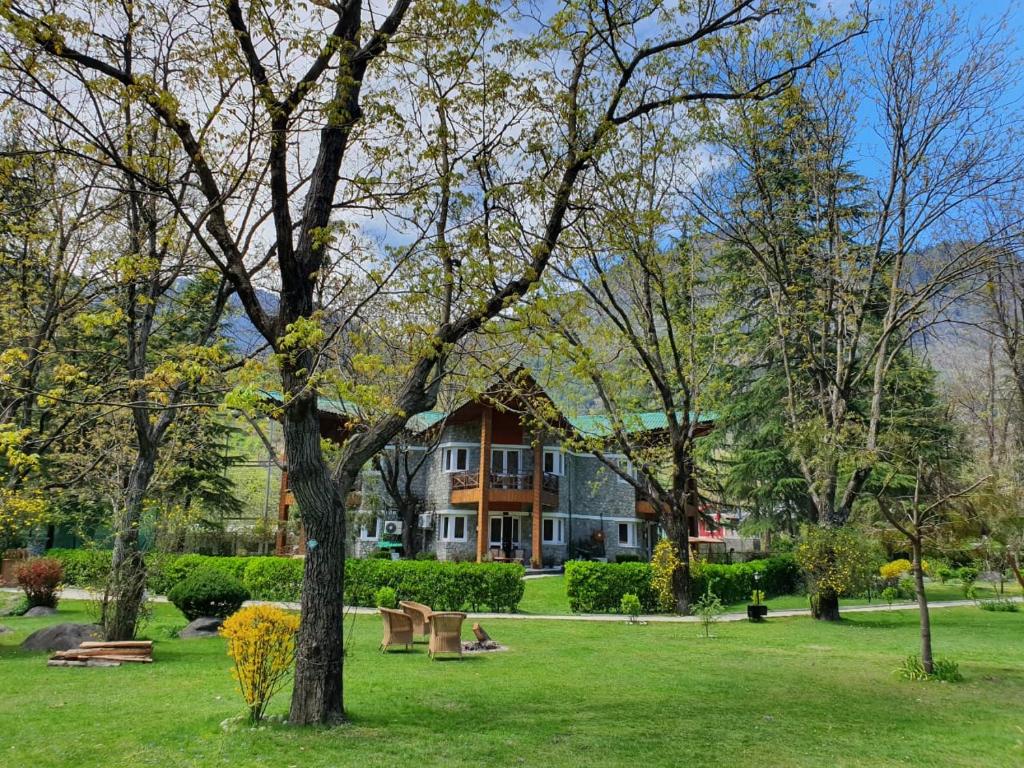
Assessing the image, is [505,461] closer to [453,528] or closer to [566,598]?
[453,528]

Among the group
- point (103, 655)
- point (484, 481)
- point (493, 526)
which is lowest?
point (103, 655)

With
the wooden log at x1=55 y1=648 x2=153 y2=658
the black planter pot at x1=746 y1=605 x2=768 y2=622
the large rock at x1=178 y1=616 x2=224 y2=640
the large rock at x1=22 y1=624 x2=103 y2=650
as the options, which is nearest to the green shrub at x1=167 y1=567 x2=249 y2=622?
the large rock at x1=178 y1=616 x2=224 y2=640

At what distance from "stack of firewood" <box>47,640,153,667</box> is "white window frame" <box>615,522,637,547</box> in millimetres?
24571

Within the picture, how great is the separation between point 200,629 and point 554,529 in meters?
19.4

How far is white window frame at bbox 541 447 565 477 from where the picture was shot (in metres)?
31.9

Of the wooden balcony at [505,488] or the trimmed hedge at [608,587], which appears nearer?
the trimmed hedge at [608,587]

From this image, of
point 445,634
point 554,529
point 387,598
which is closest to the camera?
point 445,634

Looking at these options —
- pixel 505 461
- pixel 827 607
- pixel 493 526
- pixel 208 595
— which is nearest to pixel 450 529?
pixel 493 526

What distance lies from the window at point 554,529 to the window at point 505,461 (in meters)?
2.89

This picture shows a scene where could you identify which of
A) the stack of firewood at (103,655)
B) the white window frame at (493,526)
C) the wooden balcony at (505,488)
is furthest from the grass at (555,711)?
the white window frame at (493,526)

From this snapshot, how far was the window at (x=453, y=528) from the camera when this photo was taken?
102ft

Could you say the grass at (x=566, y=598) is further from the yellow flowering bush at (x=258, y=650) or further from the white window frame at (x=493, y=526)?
the yellow flowering bush at (x=258, y=650)

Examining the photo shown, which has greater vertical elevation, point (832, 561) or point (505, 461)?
point (505, 461)

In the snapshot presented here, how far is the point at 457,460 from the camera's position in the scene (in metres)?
31.8
